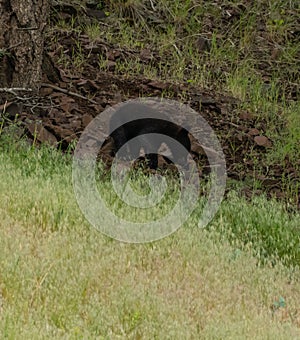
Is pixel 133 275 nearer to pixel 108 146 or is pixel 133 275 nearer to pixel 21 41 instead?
pixel 108 146

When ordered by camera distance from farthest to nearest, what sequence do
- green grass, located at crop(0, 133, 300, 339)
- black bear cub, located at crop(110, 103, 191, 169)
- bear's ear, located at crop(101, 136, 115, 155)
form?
black bear cub, located at crop(110, 103, 191, 169) → bear's ear, located at crop(101, 136, 115, 155) → green grass, located at crop(0, 133, 300, 339)

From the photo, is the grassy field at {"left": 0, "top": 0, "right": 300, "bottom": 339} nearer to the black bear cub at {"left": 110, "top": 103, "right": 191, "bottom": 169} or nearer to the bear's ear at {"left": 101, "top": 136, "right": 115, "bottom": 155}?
the bear's ear at {"left": 101, "top": 136, "right": 115, "bottom": 155}

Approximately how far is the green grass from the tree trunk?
1.29m

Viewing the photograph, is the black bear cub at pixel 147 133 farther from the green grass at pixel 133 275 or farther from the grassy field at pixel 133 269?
the green grass at pixel 133 275

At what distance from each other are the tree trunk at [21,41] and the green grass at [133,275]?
129 cm

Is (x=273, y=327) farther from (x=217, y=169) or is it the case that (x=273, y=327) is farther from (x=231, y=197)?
(x=217, y=169)

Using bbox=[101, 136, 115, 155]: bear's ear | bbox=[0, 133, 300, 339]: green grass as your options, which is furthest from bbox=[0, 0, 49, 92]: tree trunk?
bbox=[0, 133, 300, 339]: green grass

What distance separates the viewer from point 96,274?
3.64 m

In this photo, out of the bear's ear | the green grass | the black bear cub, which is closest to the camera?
the green grass

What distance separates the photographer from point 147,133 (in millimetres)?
6344

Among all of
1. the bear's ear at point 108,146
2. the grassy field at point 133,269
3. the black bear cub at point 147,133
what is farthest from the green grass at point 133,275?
the black bear cub at point 147,133

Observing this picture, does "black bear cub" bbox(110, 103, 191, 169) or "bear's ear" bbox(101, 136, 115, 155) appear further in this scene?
"black bear cub" bbox(110, 103, 191, 169)

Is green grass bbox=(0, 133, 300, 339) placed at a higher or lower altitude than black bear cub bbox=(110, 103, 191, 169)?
higher

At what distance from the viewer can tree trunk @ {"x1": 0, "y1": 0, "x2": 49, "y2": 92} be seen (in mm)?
6078
